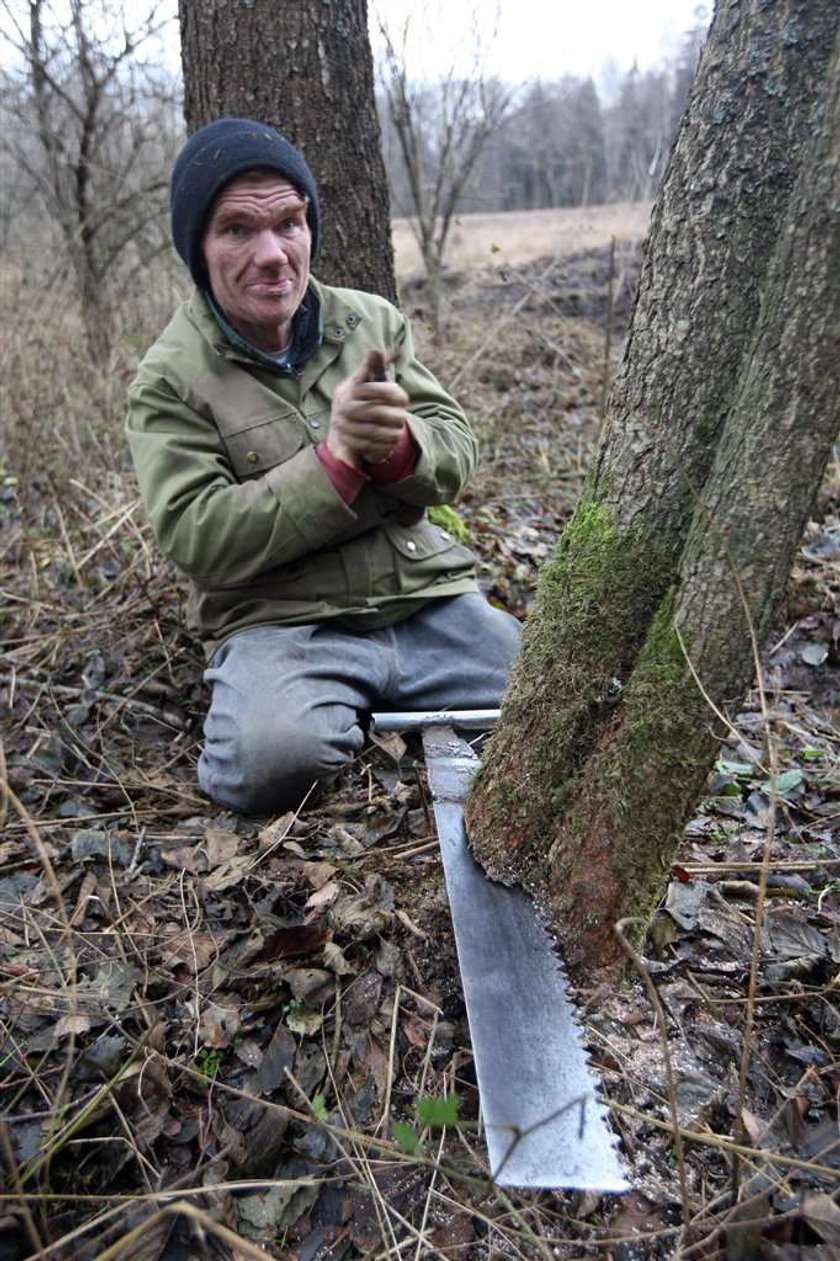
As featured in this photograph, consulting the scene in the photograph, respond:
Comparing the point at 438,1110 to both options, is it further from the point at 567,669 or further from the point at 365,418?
the point at 365,418

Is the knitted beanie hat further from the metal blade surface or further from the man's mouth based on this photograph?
the metal blade surface

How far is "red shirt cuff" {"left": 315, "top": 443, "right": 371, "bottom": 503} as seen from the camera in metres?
2.50

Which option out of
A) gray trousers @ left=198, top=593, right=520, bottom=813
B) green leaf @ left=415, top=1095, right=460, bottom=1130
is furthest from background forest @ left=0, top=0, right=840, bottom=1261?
gray trousers @ left=198, top=593, right=520, bottom=813

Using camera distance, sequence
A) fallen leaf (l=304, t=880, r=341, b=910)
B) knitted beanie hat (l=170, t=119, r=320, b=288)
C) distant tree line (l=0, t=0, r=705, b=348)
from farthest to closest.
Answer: distant tree line (l=0, t=0, r=705, b=348) → knitted beanie hat (l=170, t=119, r=320, b=288) → fallen leaf (l=304, t=880, r=341, b=910)

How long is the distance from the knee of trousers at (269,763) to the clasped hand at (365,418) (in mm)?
796

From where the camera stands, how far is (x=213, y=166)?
257cm

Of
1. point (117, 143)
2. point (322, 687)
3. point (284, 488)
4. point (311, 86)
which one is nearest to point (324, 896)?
point (322, 687)

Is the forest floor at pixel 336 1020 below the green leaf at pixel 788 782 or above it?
below

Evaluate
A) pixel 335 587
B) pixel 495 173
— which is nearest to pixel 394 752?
pixel 335 587

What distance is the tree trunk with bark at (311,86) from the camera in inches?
129

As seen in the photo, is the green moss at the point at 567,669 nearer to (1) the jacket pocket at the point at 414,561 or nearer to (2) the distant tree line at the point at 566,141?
(1) the jacket pocket at the point at 414,561

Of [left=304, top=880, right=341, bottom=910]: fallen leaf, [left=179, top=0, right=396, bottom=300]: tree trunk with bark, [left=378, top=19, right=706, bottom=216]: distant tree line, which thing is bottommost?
[left=304, top=880, right=341, bottom=910]: fallen leaf

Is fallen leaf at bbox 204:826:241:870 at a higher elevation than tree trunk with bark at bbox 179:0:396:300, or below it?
below

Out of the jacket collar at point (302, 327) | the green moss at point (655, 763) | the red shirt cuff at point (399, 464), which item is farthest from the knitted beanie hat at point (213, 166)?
the green moss at point (655, 763)
